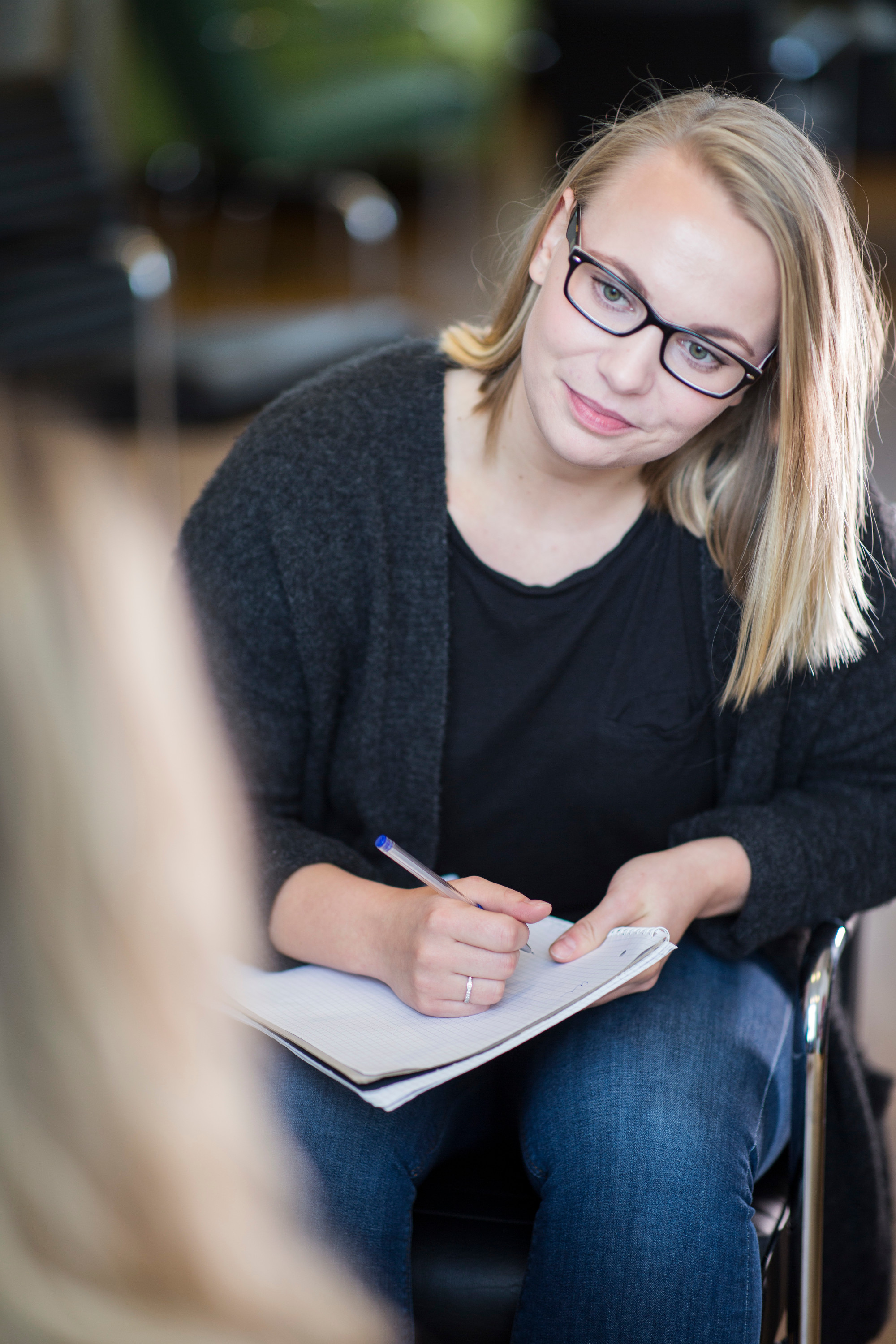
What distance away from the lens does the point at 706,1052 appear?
1.07m

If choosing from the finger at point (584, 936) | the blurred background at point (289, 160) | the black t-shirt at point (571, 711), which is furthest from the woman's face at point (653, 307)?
the blurred background at point (289, 160)

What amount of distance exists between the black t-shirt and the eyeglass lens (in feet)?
0.63

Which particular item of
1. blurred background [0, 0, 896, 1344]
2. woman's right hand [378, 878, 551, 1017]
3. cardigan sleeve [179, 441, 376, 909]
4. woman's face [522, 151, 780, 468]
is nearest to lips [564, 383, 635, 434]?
woman's face [522, 151, 780, 468]

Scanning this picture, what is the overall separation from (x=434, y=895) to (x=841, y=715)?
1.46 ft

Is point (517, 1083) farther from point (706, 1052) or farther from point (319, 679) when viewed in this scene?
point (319, 679)

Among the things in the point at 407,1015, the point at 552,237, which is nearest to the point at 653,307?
the point at 552,237

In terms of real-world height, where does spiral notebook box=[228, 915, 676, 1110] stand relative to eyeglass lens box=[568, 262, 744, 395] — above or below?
below

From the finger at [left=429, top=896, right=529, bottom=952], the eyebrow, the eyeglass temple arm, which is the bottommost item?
the finger at [left=429, top=896, right=529, bottom=952]

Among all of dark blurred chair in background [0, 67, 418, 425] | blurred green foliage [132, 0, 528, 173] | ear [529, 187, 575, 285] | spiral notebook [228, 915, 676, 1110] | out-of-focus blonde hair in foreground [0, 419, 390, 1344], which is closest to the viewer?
out-of-focus blonde hair in foreground [0, 419, 390, 1344]

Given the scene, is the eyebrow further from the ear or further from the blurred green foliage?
the blurred green foliage

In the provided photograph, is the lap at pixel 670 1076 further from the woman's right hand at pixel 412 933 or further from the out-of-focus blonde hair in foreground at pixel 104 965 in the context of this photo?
the out-of-focus blonde hair in foreground at pixel 104 965

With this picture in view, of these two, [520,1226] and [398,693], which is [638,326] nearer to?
[398,693]

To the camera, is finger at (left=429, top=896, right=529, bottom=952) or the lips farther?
the lips

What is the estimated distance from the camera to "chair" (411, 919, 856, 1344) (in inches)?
39.1
